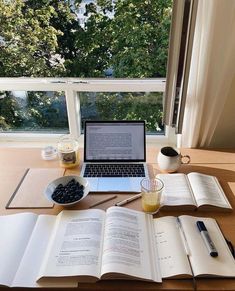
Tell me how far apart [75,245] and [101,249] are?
3.2 inches

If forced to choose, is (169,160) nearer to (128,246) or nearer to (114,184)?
(114,184)

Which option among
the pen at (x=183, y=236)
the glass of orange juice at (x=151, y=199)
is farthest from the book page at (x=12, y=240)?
the pen at (x=183, y=236)

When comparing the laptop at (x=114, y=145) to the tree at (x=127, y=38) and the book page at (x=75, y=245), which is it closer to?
the book page at (x=75, y=245)

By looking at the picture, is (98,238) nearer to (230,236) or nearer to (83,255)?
(83,255)

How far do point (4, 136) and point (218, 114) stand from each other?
134 centimetres

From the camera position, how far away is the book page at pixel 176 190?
1045mm

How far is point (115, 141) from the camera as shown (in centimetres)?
133

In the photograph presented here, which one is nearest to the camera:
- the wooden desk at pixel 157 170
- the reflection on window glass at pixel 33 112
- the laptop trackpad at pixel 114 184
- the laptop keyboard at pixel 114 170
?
the wooden desk at pixel 157 170

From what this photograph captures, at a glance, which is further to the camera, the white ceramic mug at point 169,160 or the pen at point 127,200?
the white ceramic mug at point 169,160

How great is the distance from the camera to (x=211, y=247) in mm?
847

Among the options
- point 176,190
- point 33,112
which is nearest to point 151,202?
point 176,190

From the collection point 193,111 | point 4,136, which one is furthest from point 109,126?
point 4,136

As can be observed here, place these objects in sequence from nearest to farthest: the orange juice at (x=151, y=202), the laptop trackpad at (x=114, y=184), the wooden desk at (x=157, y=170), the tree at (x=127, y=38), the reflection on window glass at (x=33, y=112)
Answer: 1. the wooden desk at (x=157, y=170)
2. the orange juice at (x=151, y=202)
3. the laptop trackpad at (x=114, y=184)
4. the tree at (x=127, y=38)
5. the reflection on window glass at (x=33, y=112)

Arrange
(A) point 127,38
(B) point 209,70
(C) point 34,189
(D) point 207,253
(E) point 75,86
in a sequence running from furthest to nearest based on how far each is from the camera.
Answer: (E) point 75,86
(A) point 127,38
(B) point 209,70
(C) point 34,189
(D) point 207,253
